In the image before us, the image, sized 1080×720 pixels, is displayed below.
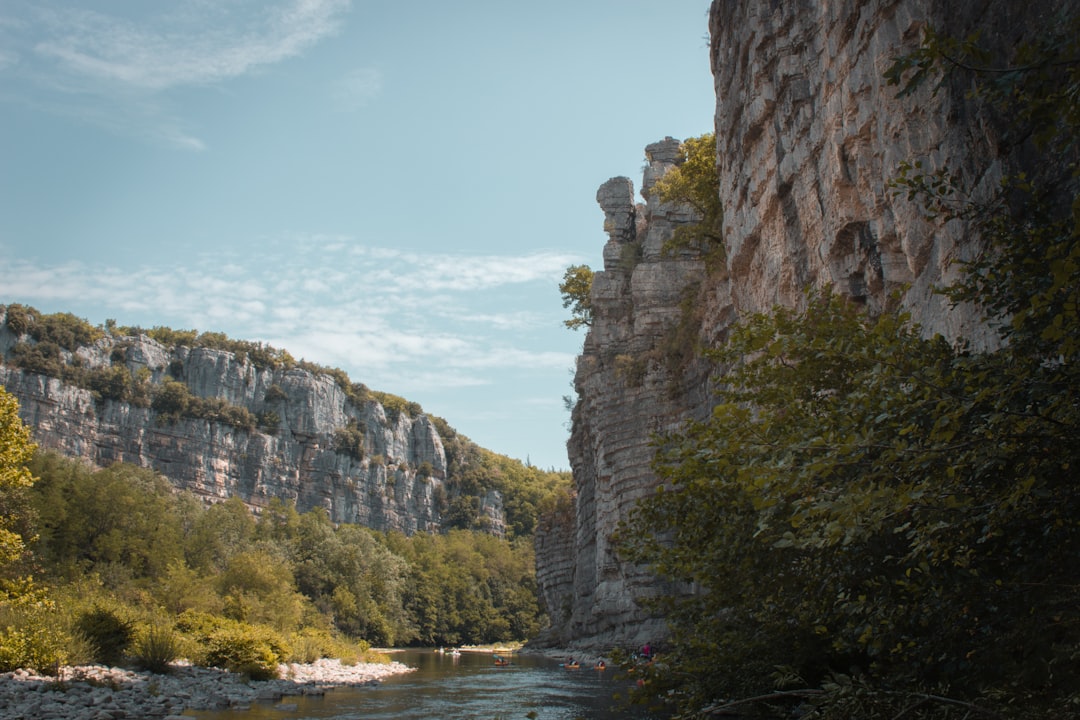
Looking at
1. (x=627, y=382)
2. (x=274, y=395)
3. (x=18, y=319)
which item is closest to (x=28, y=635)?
(x=627, y=382)

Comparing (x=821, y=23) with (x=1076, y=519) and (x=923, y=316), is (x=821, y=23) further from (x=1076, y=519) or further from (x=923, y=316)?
(x=1076, y=519)

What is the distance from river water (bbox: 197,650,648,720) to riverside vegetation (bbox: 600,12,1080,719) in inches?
283

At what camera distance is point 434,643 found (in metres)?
88.6

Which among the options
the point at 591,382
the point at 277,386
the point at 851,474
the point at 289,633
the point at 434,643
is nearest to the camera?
the point at 851,474

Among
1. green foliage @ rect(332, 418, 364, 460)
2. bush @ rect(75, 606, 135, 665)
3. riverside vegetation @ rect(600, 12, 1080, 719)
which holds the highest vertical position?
green foliage @ rect(332, 418, 364, 460)

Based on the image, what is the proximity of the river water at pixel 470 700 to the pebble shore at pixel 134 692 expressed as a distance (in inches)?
35.7

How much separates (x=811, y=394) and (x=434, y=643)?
85.1 m

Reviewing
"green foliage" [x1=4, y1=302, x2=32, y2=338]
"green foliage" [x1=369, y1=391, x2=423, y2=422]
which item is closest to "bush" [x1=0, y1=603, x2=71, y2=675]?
"green foliage" [x1=4, y1=302, x2=32, y2=338]

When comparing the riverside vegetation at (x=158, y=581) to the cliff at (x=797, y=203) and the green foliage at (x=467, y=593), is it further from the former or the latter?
the cliff at (x=797, y=203)

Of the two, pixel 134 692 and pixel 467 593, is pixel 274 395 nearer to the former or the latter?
pixel 467 593

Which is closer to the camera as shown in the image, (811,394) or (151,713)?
(811,394)

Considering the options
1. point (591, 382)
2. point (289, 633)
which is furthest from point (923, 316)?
point (289, 633)

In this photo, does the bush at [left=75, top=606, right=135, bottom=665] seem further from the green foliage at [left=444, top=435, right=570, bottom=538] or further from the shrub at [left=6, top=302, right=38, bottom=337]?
the green foliage at [left=444, top=435, right=570, bottom=538]

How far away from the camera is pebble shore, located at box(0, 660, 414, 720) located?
1800 centimetres
